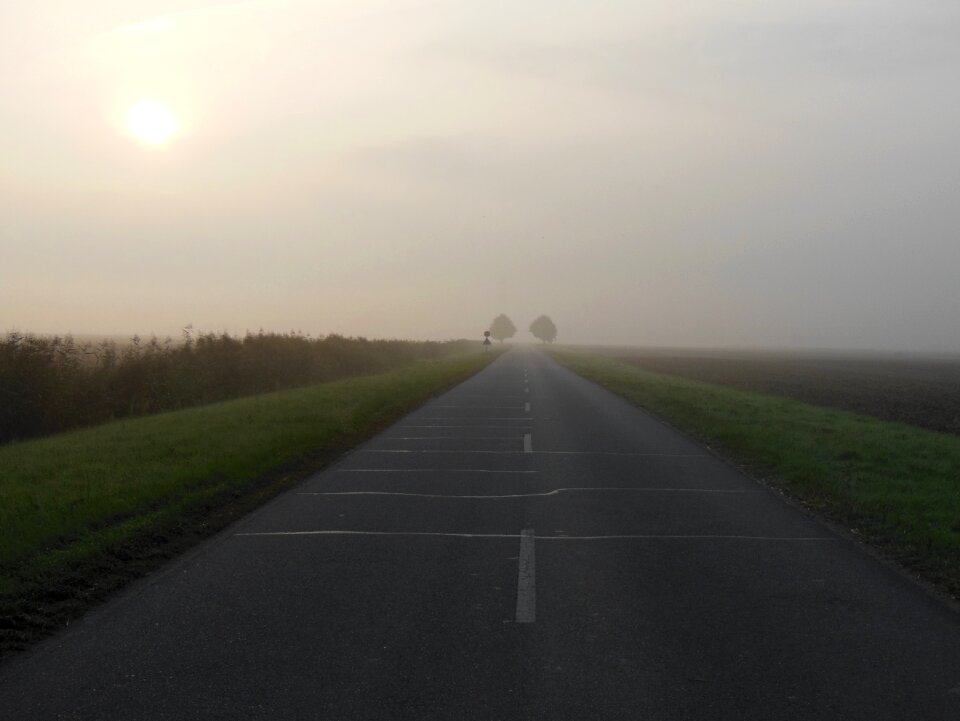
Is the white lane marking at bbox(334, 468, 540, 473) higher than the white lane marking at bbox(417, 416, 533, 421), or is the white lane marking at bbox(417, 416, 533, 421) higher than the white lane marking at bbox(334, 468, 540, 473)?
the white lane marking at bbox(417, 416, 533, 421)

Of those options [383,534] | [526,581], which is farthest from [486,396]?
[526,581]

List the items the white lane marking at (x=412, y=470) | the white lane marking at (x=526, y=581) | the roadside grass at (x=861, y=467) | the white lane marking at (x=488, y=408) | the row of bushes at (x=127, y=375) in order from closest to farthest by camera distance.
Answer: the white lane marking at (x=526, y=581), the roadside grass at (x=861, y=467), the white lane marking at (x=412, y=470), the row of bushes at (x=127, y=375), the white lane marking at (x=488, y=408)

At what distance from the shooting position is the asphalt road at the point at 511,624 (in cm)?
467

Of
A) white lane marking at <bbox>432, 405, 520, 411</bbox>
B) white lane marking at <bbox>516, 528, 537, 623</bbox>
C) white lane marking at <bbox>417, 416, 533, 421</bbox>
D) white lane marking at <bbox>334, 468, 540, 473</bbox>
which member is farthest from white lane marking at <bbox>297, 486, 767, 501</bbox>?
white lane marking at <bbox>432, 405, 520, 411</bbox>

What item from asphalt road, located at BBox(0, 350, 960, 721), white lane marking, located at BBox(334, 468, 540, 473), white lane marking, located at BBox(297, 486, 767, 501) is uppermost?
white lane marking, located at BBox(334, 468, 540, 473)

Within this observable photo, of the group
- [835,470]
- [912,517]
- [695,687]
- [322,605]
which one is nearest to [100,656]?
[322,605]

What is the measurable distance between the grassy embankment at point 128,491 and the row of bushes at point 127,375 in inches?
148

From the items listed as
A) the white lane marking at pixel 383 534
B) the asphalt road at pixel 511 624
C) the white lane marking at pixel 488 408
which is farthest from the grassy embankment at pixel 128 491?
the white lane marking at pixel 488 408

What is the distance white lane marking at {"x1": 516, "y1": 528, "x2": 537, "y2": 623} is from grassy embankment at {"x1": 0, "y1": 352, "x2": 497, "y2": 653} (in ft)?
11.2

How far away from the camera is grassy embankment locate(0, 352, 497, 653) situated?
6.97 meters

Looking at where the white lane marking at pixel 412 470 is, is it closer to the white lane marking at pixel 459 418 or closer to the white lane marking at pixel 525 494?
the white lane marking at pixel 525 494

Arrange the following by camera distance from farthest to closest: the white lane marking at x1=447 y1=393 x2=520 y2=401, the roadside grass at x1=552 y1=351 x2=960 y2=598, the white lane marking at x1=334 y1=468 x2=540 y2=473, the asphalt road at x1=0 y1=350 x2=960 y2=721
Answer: the white lane marking at x1=447 y1=393 x2=520 y2=401
the white lane marking at x1=334 y1=468 x2=540 y2=473
the roadside grass at x1=552 y1=351 x2=960 y2=598
the asphalt road at x1=0 y1=350 x2=960 y2=721

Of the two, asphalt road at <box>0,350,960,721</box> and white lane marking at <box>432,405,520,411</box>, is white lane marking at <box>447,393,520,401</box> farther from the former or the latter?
asphalt road at <box>0,350,960,721</box>

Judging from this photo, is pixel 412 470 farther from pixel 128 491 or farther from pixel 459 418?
pixel 459 418
